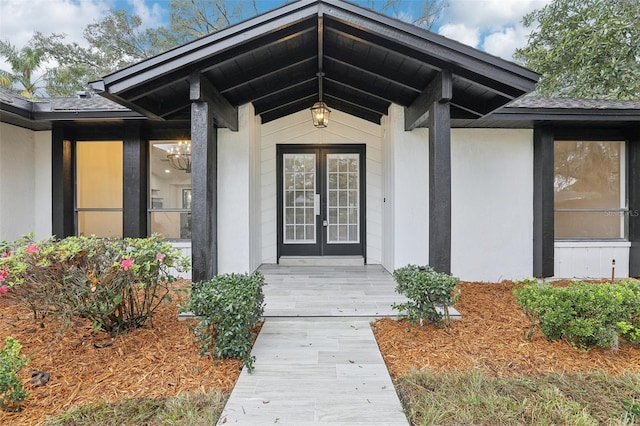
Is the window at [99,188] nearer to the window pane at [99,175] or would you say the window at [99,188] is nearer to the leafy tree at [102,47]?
the window pane at [99,175]

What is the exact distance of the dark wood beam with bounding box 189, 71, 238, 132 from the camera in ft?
12.1

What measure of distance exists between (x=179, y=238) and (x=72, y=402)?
152 inches

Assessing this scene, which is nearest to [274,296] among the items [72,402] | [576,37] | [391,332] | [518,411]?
[391,332]

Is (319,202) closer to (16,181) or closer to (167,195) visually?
(167,195)

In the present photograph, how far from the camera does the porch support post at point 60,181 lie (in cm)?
568

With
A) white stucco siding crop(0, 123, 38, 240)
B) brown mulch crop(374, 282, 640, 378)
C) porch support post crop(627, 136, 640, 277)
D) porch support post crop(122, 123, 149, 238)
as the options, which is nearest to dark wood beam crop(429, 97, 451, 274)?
brown mulch crop(374, 282, 640, 378)

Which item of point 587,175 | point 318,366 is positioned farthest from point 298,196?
point 587,175

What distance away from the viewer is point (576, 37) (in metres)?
9.57

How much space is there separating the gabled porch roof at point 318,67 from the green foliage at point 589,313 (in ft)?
7.25

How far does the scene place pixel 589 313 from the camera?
2939 millimetres

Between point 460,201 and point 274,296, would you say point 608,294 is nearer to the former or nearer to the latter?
point 460,201

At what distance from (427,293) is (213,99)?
11.0 feet

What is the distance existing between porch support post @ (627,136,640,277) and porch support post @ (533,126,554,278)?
142cm

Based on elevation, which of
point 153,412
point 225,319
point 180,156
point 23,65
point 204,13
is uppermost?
point 204,13
